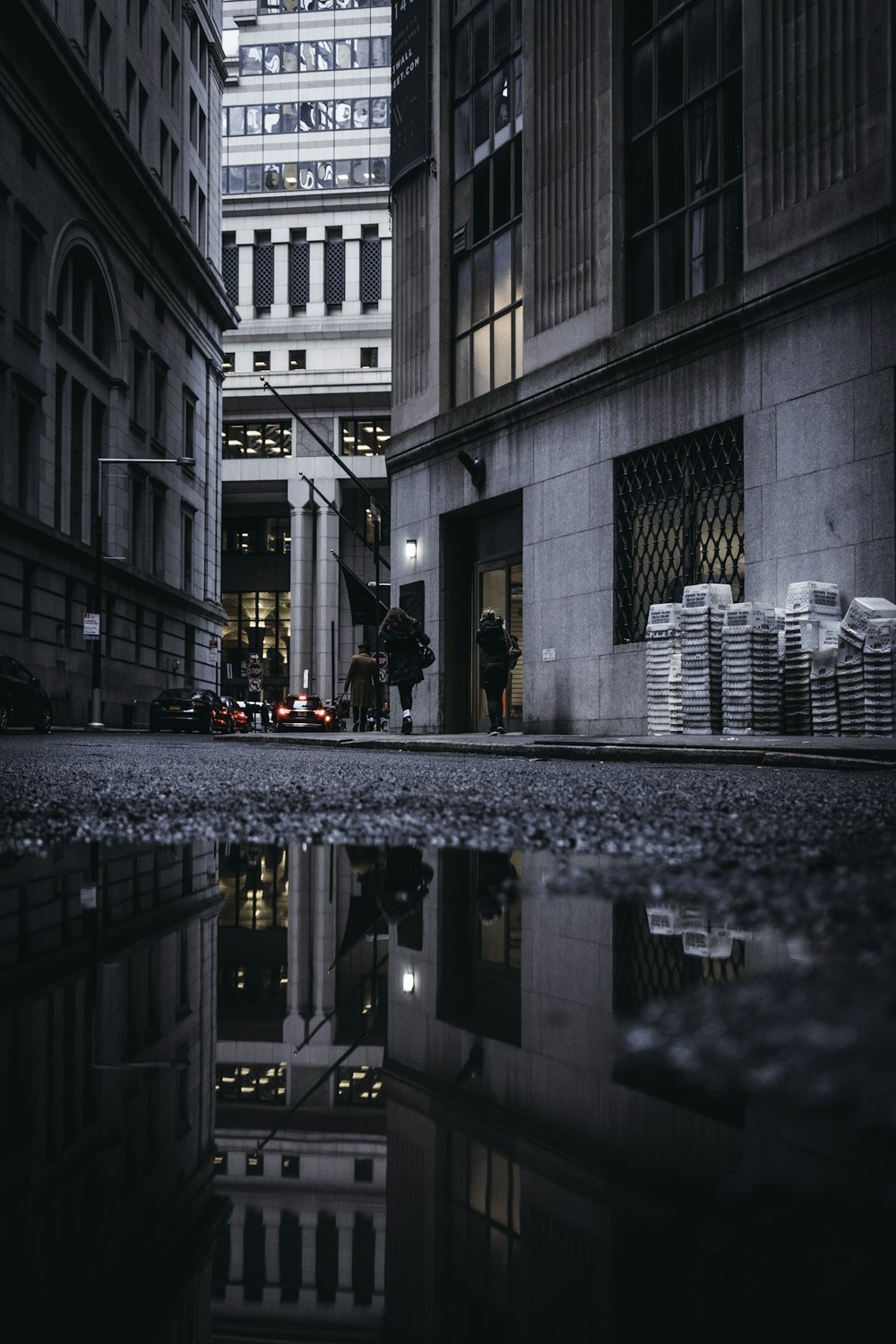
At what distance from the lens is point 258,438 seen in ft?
251

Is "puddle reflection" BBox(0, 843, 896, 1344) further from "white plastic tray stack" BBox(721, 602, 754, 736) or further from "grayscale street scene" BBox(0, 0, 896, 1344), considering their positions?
"white plastic tray stack" BBox(721, 602, 754, 736)

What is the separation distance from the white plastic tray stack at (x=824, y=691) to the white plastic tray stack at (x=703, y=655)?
1.70 m

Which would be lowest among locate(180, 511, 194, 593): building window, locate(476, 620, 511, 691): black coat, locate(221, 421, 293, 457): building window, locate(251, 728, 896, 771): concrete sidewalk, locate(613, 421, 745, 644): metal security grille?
locate(251, 728, 896, 771): concrete sidewalk

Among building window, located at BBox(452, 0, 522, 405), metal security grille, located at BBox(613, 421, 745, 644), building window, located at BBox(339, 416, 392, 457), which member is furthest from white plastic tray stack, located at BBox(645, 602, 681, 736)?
building window, located at BBox(339, 416, 392, 457)

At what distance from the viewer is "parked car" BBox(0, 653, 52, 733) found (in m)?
29.2

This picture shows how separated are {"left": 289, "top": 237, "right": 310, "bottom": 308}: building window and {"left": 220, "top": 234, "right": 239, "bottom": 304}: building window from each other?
3.26 metres

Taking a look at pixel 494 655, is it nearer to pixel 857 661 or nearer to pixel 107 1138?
pixel 857 661

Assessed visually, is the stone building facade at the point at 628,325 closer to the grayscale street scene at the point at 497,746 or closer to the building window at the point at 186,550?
the grayscale street scene at the point at 497,746

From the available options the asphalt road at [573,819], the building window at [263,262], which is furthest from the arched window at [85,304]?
the asphalt road at [573,819]

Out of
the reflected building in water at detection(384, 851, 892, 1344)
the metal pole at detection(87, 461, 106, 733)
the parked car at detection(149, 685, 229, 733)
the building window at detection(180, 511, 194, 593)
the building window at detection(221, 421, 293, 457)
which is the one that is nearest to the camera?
the reflected building in water at detection(384, 851, 892, 1344)

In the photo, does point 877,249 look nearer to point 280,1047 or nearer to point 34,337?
point 280,1047

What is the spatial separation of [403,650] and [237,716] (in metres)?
27.0

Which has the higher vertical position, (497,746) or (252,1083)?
(497,746)

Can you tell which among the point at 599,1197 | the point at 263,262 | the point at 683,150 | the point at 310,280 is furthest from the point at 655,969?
the point at 263,262
